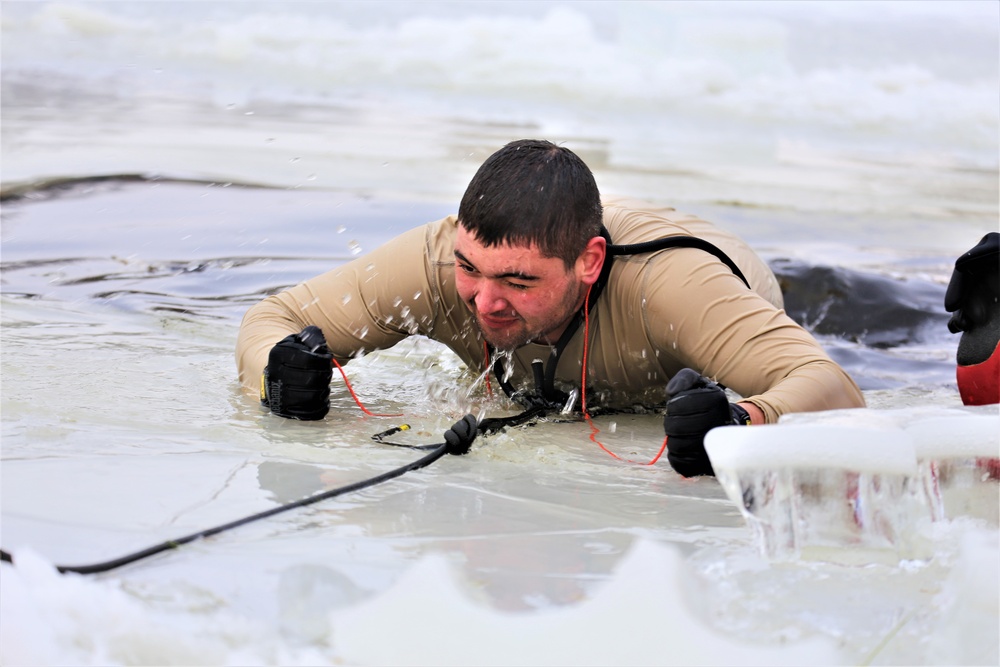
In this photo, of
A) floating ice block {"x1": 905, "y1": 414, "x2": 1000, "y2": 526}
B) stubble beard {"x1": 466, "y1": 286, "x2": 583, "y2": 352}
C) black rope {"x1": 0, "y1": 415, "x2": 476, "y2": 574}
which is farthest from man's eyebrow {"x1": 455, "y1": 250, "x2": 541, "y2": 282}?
floating ice block {"x1": 905, "y1": 414, "x2": 1000, "y2": 526}

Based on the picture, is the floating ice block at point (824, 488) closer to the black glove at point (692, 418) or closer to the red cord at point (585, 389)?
the black glove at point (692, 418)

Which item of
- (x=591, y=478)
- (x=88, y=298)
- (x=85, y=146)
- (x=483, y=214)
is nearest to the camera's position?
(x=591, y=478)

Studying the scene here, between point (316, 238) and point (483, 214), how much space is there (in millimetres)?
4859

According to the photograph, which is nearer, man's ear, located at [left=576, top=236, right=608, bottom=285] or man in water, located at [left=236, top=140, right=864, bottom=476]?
man in water, located at [left=236, top=140, right=864, bottom=476]

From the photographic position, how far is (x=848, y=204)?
35.8 feet

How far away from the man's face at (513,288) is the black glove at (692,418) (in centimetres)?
67

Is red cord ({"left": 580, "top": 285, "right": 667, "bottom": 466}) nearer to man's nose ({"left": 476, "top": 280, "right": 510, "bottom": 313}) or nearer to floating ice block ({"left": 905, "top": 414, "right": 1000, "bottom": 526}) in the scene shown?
man's nose ({"left": 476, "top": 280, "right": 510, "bottom": 313})

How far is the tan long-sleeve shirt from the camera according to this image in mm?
3299

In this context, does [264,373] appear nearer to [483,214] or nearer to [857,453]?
[483,214]

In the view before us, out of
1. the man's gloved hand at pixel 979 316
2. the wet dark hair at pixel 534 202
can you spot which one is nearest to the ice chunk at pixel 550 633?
the wet dark hair at pixel 534 202

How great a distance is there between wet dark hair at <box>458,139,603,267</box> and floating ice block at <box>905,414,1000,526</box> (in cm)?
131

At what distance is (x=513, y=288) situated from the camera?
3.44m

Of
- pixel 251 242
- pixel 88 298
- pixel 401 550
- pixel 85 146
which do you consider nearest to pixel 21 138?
pixel 85 146

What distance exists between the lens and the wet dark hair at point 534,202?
10.9ft
